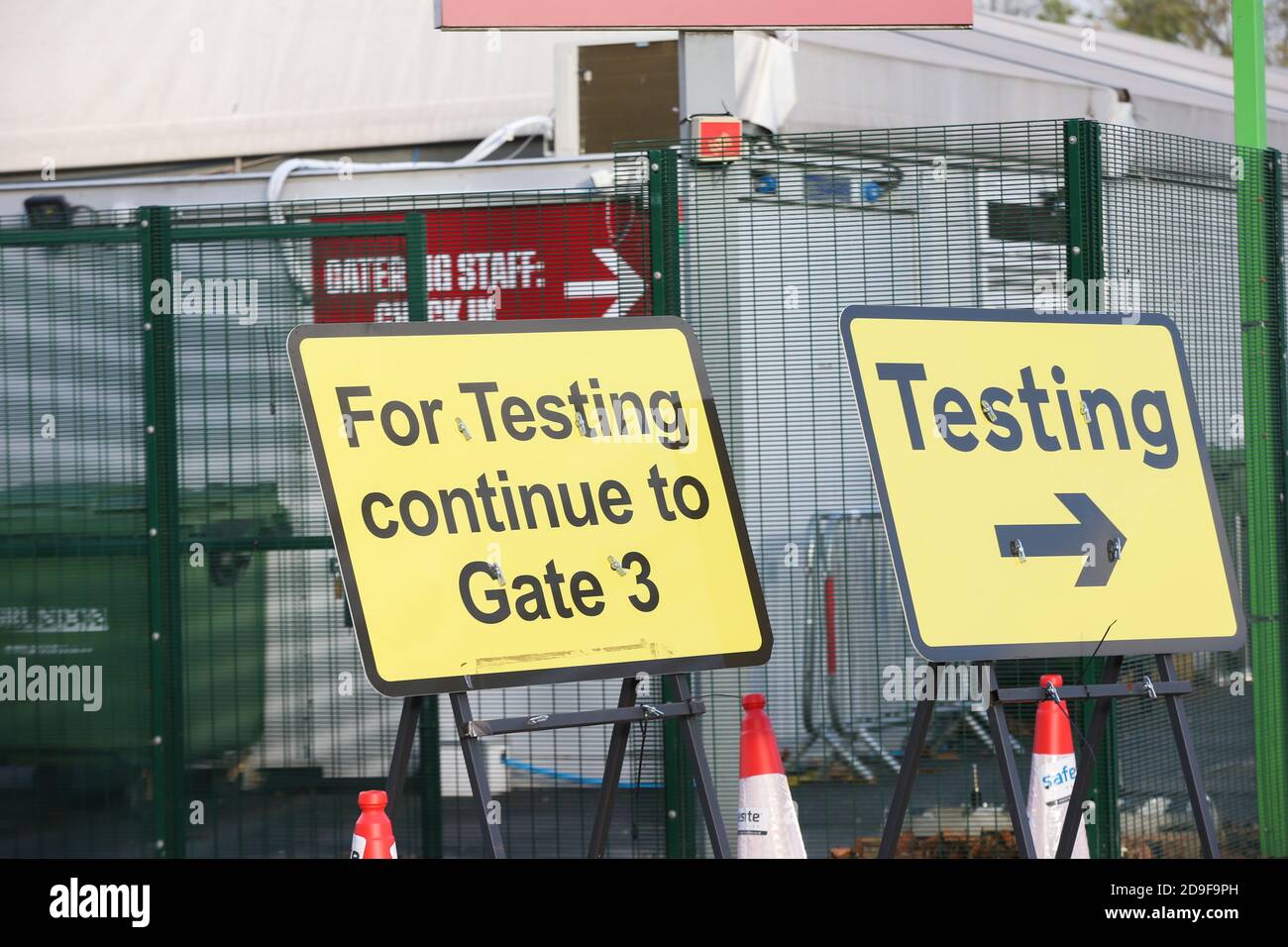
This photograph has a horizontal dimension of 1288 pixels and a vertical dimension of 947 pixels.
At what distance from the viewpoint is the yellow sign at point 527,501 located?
441cm

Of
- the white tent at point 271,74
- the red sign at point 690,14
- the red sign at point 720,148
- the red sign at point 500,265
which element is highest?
the white tent at point 271,74

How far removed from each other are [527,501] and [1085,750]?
193cm

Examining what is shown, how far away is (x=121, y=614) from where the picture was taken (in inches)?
271

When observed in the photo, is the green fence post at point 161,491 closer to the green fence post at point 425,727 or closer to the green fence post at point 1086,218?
the green fence post at point 425,727

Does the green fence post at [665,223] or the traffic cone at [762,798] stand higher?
the green fence post at [665,223]

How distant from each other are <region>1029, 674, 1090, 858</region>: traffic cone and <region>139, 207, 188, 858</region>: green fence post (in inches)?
152

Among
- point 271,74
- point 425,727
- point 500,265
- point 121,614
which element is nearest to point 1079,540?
point 500,265

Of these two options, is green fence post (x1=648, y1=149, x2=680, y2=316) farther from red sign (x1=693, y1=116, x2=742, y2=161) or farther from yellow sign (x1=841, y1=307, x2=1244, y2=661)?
yellow sign (x1=841, y1=307, x2=1244, y2=661)

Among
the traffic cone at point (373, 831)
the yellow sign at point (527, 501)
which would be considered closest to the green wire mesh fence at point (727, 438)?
the yellow sign at point (527, 501)

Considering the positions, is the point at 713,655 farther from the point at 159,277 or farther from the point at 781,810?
the point at 159,277

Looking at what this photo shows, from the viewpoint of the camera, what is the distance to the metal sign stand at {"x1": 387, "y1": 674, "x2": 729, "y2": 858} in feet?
14.1

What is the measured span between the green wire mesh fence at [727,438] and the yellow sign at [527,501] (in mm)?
1796

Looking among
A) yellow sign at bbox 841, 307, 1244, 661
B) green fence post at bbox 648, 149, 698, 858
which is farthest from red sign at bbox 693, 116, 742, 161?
yellow sign at bbox 841, 307, 1244, 661

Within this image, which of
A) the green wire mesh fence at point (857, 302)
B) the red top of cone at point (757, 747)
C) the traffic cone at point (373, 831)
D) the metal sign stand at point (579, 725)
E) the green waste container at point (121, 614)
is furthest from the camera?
the green waste container at point (121, 614)
